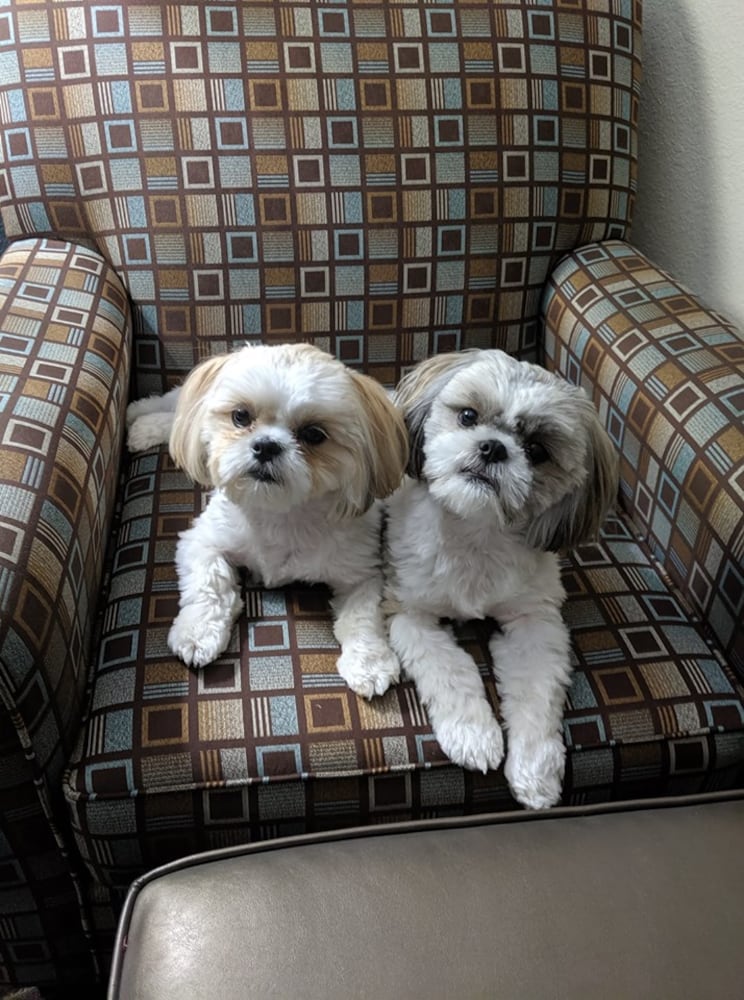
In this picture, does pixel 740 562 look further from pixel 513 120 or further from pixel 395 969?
pixel 513 120

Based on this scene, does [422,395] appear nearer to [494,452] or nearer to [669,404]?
[494,452]

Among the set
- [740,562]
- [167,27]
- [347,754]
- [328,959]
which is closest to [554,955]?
[328,959]

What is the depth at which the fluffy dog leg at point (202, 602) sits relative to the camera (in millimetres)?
1116

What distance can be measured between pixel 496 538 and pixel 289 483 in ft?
1.00

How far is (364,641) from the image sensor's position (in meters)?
1.15

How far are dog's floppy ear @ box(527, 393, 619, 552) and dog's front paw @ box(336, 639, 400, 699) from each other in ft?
0.83

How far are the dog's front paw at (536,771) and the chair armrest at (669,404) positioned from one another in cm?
31

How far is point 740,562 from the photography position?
3.78ft

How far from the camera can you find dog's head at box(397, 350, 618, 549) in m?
1.06

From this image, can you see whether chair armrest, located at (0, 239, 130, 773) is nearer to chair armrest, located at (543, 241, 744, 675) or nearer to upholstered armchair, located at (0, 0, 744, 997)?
upholstered armchair, located at (0, 0, 744, 997)

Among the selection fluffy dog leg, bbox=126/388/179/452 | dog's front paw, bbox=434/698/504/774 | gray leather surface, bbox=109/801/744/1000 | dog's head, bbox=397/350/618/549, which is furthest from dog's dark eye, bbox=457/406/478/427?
fluffy dog leg, bbox=126/388/179/452

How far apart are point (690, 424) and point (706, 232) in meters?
0.65

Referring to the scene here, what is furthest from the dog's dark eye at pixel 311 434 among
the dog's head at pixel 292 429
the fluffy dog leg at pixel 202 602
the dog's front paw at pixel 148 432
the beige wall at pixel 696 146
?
the beige wall at pixel 696 146

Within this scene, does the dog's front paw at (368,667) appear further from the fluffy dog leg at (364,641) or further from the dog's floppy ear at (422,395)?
the dog's floppy ear at (422,395)
